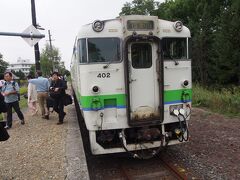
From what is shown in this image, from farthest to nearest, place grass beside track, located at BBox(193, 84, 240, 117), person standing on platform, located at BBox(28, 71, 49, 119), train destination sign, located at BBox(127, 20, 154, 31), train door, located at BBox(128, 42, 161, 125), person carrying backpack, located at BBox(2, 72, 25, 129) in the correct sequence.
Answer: grass beside track, located at BBox(193, 84, 240, 117)
person standing on platform, located at BBox(28, 71, 49, 119)
person carrying backpack, located at BBox(2, 72, 25, 129)
train door, located at BBox(128, 42, 161, 125)
train destination sign, located at BBox(127, 20, 154, 31)

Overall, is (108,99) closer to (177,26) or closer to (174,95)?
(174,95)

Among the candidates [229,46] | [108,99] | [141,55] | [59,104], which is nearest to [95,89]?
[108,99]

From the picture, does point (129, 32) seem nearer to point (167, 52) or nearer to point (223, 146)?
point (167, 52)

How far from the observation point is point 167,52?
681 cm

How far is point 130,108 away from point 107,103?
1.63 feet

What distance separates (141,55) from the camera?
21.9 ft

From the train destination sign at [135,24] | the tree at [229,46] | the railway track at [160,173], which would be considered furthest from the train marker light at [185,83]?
the tree at [229,46]

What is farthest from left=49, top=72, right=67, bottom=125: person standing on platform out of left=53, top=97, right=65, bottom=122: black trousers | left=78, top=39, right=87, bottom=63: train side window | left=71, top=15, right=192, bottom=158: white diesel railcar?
left=78, top=39, right=87, bottom=63: train side window

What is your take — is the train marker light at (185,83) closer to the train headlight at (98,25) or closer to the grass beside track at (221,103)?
the train headlight at (98,25)

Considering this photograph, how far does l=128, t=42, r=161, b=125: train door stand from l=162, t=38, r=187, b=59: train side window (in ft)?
0.75

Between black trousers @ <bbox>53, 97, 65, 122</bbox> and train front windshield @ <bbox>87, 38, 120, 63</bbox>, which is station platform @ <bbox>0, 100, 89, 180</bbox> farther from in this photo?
train front windshield @ <bbox>87, 38, 120, 63</bbox>

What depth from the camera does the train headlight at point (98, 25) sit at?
6.35 metres

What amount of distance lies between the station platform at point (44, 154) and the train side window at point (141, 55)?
2.30 meters

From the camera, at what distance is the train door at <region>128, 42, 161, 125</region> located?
6.60 metres
